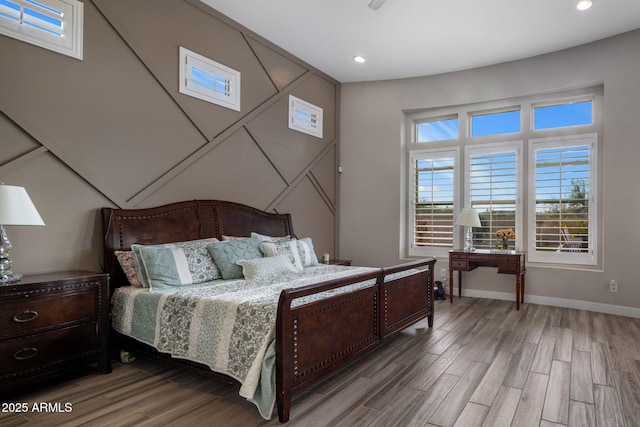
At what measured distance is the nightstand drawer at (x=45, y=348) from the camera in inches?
90.7

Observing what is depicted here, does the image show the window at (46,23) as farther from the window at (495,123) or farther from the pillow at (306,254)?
the window at (495,123)

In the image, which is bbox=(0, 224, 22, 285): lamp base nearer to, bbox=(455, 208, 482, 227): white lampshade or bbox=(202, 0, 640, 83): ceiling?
bbox=(202, 0, 640, 83): ceiling

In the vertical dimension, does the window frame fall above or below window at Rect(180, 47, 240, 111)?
below

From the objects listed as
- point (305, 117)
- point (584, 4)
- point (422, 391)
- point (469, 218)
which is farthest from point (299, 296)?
point (584, 4)

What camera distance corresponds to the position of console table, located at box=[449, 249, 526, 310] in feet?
15.9

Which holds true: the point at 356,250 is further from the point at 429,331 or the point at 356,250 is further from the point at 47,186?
the point at 47,186

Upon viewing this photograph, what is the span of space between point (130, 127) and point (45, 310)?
1.70 m

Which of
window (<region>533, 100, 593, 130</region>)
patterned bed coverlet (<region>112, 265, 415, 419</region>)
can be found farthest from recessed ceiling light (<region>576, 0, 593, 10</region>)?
patterned bed coverlet (<region>112, 265, 415, 419</region>)

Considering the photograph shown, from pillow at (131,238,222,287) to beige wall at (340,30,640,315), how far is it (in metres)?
3.17

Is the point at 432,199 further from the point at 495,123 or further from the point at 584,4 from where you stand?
the point at 584,4

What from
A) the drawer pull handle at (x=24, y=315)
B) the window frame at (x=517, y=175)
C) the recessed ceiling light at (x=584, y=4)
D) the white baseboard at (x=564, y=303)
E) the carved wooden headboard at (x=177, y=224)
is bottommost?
the white baseboard at (x=564, y=303)

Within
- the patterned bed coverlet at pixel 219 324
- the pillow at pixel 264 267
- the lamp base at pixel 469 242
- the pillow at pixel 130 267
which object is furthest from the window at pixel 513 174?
the pillow at pixel 130 267

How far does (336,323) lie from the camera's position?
8.64 ft

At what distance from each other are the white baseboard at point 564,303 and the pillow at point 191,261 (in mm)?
3809
